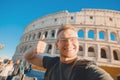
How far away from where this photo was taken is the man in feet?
3.53

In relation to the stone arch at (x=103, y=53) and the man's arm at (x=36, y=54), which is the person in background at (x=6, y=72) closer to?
the man's arm at (x=36, y=54)

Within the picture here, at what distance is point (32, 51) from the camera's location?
1.65 meters

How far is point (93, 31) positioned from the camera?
27891 mm

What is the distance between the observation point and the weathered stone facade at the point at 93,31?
2511cm

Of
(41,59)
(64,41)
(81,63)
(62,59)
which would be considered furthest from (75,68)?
(41,59)

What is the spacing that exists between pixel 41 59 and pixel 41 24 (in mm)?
32423

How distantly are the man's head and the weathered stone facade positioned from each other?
23540 mm

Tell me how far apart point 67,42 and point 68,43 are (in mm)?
17

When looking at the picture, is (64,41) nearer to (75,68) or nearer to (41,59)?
(75,68)

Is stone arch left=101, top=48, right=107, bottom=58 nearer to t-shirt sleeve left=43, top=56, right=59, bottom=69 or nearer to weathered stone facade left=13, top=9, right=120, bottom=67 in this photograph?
weathered stone facade left=13, top=9, right=120, bottom=67

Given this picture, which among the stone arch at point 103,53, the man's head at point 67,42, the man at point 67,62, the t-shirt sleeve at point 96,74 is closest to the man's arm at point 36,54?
the man at point 67,62

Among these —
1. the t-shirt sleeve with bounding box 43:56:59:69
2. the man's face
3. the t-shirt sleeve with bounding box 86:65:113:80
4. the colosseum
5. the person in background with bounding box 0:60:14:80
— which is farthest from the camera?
the colosseum

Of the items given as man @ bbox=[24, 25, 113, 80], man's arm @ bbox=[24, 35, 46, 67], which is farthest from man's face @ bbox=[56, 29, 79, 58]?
man's arm @ bbox=[24, 35, 46, 67]

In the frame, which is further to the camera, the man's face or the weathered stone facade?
the weathered stone facade
